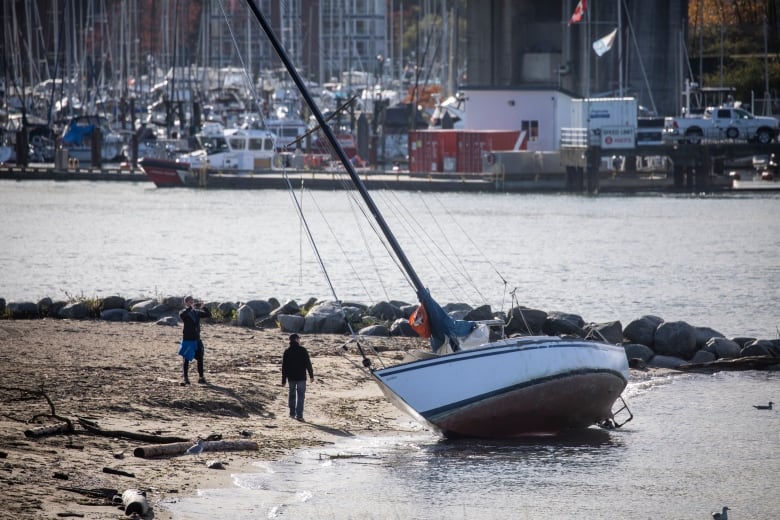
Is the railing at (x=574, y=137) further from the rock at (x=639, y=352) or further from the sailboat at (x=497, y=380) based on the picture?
the sailboat at (x=497, y=380)

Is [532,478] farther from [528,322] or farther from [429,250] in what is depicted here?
[429,250]

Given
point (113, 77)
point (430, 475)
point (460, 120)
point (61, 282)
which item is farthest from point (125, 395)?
point (113, 77)

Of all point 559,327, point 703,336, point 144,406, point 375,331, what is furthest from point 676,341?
point 144,406

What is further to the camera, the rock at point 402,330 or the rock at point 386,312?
the rock at point 386,312

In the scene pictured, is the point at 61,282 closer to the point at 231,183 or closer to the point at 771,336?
the point at 771,336

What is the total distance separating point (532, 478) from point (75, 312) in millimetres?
16163

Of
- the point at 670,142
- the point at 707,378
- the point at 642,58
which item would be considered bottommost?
the point at 707,378

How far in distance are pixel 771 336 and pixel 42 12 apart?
357 ft

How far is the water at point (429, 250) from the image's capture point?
4381 centimetres

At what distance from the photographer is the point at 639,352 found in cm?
3000

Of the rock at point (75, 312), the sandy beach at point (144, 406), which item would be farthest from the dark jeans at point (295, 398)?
the rock at point (75, 312)

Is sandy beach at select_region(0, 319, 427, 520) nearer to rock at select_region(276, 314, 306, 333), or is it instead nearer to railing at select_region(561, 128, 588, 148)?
rock at select_region(276, 314, 306, 333)

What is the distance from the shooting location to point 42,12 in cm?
13112

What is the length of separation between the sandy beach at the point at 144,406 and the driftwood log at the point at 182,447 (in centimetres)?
10
